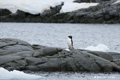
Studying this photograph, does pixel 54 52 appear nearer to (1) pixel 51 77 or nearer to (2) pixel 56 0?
(1) pixel 51 77

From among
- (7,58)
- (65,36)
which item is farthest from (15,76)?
(65,36)

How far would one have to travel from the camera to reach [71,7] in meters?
72.1

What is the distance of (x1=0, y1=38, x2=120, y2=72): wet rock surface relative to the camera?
780 inches

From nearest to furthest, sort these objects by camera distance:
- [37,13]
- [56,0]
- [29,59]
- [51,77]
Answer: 1. [51,77]
2. [29,59]
3. [37,13]
4. [56,0]

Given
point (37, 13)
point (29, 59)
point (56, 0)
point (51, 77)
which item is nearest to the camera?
point (51, 77)

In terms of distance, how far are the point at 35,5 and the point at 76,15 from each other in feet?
31.0

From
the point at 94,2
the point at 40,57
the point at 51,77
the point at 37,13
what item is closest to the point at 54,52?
the point at 40,57

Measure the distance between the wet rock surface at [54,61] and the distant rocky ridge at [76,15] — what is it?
150 ft

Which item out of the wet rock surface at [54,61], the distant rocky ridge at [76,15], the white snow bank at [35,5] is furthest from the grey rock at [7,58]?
the white snow bank at [35,5]

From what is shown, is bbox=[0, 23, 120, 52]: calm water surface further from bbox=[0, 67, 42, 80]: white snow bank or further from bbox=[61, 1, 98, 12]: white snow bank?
bbox=[61, 1, 98, 12]: white snow bank

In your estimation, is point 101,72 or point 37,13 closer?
point 101,72

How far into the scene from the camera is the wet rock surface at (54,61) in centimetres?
1981

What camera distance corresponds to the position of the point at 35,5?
73.9 meters

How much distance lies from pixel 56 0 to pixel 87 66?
57.4 metres
